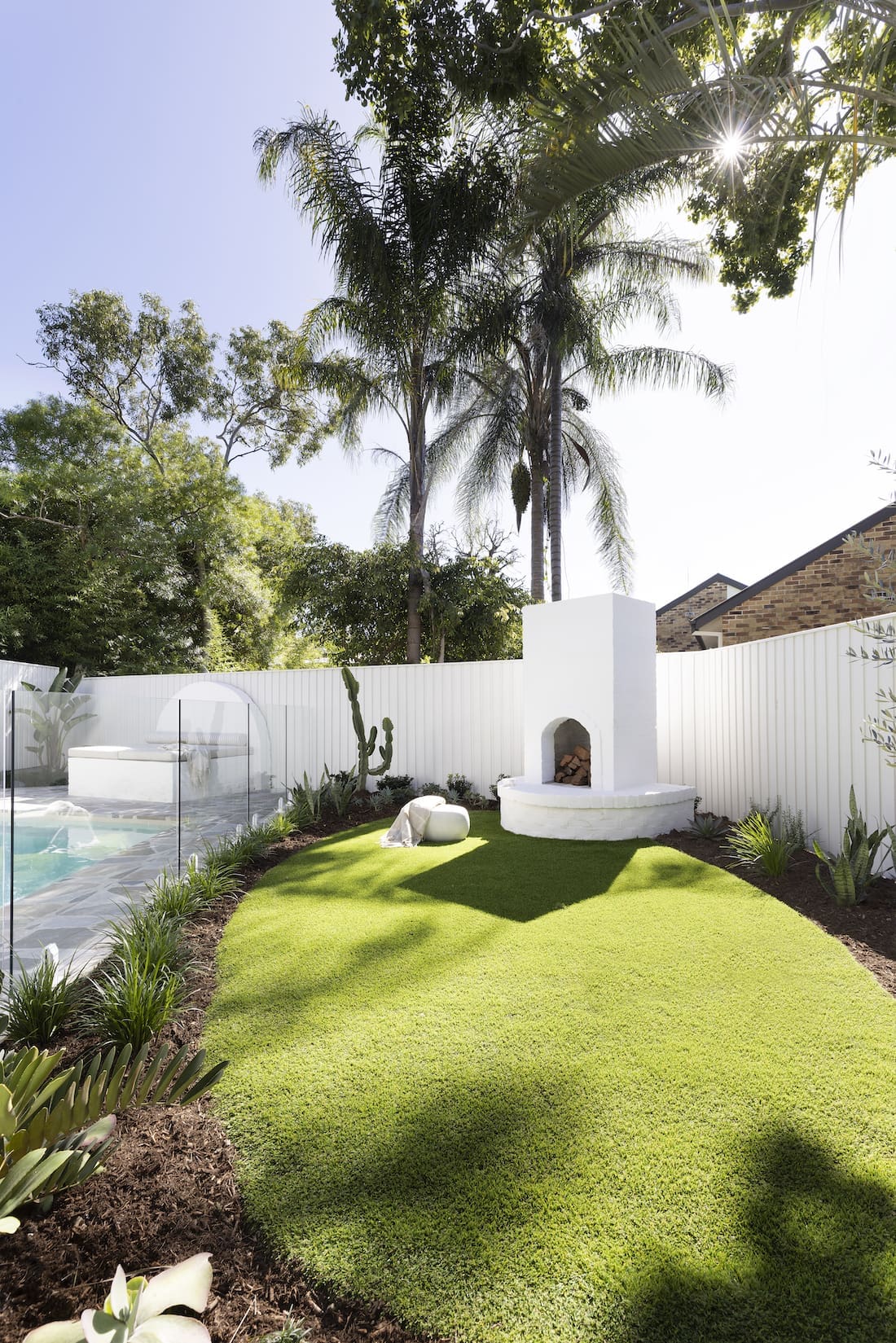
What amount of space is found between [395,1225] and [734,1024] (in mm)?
1962

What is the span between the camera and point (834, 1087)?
2.65m

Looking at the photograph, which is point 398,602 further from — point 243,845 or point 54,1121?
point 54,1121

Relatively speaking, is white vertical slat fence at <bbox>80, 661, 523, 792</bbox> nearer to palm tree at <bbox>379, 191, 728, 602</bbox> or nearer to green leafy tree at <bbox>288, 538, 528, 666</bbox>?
green leafy tree at <bbox>288, 538, 528, 666</bbox>

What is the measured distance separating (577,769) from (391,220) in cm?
964

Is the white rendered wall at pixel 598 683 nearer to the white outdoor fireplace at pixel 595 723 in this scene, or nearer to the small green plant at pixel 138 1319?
the white outdoor fireplace at pixel 595 723

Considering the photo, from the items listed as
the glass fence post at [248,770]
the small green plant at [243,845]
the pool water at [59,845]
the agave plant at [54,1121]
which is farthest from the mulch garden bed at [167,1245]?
the glass fence post at [248,770]

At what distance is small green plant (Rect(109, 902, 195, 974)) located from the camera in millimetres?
3500

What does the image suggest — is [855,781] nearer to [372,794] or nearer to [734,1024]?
[734,1024]

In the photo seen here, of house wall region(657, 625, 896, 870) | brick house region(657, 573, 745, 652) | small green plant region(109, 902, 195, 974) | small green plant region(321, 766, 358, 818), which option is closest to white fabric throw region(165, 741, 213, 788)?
small green plant region(109, 902, 195, 974)

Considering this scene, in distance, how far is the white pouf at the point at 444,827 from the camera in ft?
24.1

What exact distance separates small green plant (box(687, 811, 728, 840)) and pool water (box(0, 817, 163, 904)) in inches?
220

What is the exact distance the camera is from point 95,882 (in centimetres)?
516

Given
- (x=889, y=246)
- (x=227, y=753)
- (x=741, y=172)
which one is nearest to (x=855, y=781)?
(x=889, y=246)

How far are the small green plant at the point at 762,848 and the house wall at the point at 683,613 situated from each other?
1622 cm
